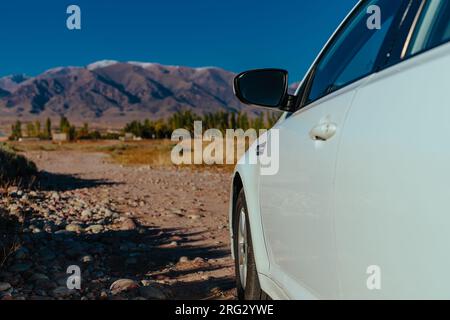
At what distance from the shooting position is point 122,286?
4.00 metres

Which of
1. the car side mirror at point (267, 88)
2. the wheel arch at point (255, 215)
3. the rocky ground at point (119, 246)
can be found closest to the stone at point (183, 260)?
the rocky ground at point (119, 246)

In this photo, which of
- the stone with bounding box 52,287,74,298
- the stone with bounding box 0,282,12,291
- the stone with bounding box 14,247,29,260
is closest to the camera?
the stone with bounding box 0,282,12,291

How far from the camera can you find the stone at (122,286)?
396cm

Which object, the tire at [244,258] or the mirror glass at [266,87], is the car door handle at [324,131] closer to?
the mirror glass at [266,87]

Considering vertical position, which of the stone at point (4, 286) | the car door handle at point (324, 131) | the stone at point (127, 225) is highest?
the car door handle at point (324, 131)

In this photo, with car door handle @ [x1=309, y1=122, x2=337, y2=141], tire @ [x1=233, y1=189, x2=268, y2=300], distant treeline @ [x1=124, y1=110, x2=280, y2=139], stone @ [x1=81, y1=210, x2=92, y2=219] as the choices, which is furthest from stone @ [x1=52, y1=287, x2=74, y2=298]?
distant treeline @ [x1=124, y1=110, x2=280, y2=139]

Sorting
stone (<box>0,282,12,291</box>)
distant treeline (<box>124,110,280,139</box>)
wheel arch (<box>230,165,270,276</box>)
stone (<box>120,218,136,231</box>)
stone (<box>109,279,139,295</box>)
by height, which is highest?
distant treeline (<box>124,110,280,139</box>)

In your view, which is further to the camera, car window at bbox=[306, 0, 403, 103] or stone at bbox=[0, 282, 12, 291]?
stone at bbox=[0, 282, 12, 291]

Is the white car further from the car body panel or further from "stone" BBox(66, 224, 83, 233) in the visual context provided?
"stone" BBox(66, 224, 83, 233)

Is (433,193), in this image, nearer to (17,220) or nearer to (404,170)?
(404,170)

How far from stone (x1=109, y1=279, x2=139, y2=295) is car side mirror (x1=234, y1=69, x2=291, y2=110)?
182 centimetres

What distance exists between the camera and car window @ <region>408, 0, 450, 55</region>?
5.03ft
